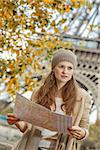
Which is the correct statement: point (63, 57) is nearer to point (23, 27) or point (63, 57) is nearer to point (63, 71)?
point (63, 71)

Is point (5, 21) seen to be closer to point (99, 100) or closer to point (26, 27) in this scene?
point (26, 27)

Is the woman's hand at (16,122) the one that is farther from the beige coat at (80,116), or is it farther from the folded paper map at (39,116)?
the beige coat at (80,116)

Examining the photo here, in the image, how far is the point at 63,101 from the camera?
117 inches

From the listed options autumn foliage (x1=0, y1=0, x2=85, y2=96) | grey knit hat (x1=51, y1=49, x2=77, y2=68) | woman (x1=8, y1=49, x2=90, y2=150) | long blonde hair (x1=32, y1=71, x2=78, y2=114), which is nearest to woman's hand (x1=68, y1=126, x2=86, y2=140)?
woman (x1=8, y1=49, x2=90, y2=150)

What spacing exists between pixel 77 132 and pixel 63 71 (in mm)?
453

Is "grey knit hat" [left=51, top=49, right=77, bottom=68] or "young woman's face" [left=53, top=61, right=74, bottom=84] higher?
"grey knit hat" [left=51, top=49, right=77, bottom=68]

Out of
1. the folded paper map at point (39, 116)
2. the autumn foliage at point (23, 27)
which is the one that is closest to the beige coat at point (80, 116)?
the folded paper map at point (39, 116)

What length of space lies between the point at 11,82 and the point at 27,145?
4.30m

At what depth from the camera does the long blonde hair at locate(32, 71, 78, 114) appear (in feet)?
9.62

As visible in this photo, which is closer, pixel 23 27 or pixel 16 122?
pixel 16 122

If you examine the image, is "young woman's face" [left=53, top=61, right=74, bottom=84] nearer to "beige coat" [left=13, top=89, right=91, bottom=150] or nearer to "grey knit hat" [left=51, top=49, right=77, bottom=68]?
"grey knit hat" [left=51, top=49, right=77, bottom=68]

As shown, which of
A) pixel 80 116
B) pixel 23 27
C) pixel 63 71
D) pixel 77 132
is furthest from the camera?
pixel 23 27

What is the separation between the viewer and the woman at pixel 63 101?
2.84m

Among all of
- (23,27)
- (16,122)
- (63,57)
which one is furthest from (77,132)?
(23,27)
